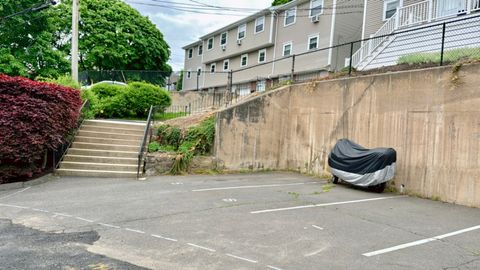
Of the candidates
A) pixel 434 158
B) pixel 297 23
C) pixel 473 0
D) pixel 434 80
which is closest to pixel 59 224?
pixel 434 158

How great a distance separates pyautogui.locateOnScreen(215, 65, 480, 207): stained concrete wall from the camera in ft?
26.0

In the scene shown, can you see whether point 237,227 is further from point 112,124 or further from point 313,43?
point 313,43

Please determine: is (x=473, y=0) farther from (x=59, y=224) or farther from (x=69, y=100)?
(x=59, y=224)

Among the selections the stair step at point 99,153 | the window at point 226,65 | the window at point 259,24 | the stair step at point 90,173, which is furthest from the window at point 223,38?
the stair step at point 90,173

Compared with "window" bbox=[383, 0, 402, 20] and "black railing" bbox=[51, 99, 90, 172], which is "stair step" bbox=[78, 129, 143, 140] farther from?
"window" bbox=[383, 0, 402, 20]

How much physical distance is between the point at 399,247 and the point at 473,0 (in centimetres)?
1307

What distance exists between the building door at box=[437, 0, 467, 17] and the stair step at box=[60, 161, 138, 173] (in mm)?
13828

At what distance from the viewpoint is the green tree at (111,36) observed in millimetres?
30969

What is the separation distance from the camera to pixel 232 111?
12.0 m

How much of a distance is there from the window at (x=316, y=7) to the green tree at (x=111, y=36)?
1743 cm

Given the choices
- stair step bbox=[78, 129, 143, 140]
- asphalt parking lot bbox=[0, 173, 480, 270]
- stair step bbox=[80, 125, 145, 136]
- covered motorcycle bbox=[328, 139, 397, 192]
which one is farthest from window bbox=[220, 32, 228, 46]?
asphalt parking lot bbox=[0, 173, 480, 270]

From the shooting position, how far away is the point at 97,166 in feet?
33.6

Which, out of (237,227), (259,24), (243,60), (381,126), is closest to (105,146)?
(237,227)

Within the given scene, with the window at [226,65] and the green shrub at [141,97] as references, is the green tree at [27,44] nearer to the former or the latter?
the green shrub at [141,97]
